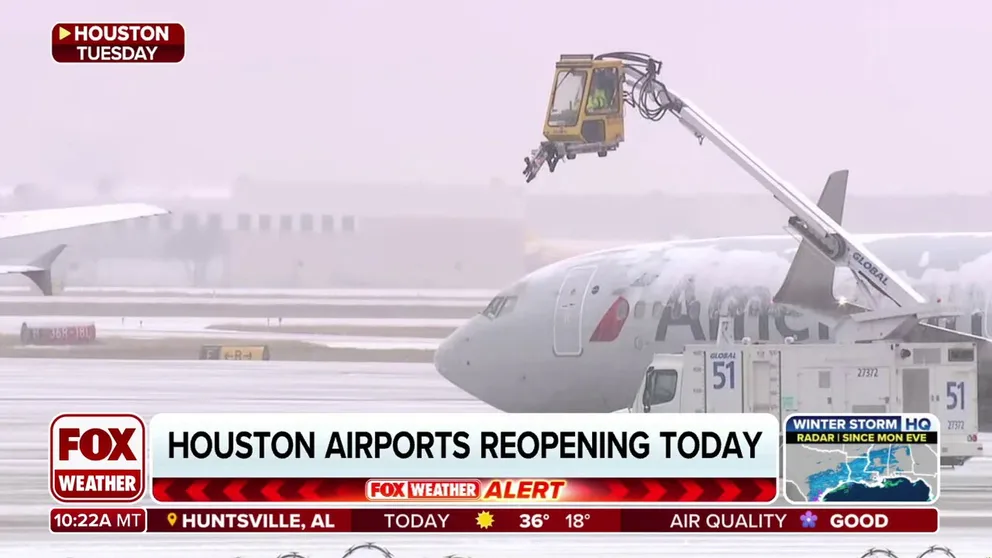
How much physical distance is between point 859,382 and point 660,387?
3.70m

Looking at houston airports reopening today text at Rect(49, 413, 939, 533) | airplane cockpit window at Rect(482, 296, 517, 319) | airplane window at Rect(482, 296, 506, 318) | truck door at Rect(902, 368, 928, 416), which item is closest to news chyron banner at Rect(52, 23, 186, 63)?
houston airports reopening today text at Rect(49, 413, 939, 533)

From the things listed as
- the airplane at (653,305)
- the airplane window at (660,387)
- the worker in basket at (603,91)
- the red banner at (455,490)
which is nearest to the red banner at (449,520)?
the red banner at (455,490)

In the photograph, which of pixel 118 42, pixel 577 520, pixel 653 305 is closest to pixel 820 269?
pixel 653 305

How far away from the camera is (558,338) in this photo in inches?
1261

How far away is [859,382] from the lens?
24.0 m

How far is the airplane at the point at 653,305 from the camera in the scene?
2864 centimetres

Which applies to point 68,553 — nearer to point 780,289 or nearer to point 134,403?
point 780,289

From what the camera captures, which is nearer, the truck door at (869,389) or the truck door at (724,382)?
the truck door at (869,389)

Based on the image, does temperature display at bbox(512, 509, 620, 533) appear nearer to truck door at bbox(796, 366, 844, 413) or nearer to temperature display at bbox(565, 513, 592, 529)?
temperature display at bbox(565, 513, 592, 529)

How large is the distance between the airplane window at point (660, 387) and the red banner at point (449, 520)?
30.6ft

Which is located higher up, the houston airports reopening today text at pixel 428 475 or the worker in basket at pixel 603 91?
the worker in basket at pixel 603 91

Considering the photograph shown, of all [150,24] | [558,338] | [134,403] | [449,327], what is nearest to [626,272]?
[558,338]

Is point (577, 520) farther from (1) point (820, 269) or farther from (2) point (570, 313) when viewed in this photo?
(2) point (570, 313)

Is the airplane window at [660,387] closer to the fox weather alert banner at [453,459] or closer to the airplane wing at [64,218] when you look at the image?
the fox weather alert banner at [453,459]
